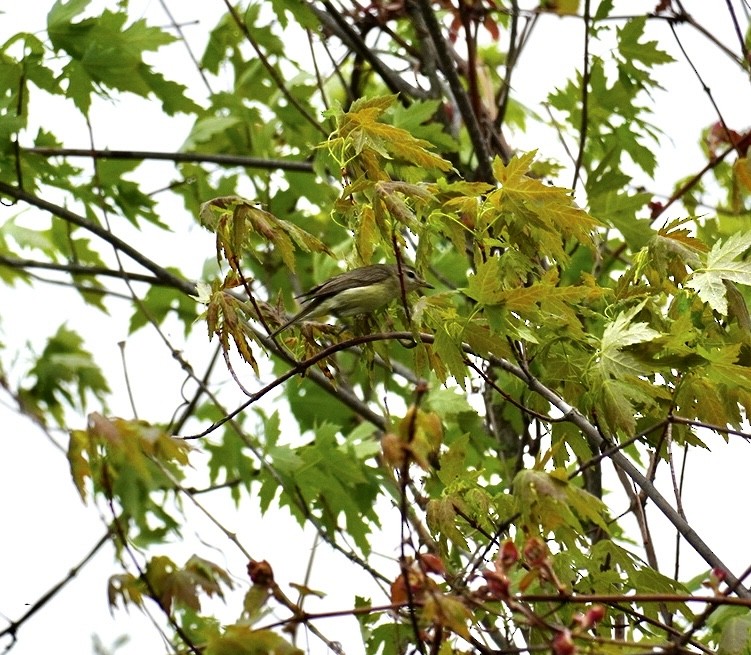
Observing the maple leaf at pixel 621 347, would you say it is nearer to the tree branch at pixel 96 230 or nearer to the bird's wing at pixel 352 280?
the bird's wing at pixel 352 280

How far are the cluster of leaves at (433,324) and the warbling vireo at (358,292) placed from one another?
0.09 m

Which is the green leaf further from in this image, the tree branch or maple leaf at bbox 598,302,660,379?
the tree branch

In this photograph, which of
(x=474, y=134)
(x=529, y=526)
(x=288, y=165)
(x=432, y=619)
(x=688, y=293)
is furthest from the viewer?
(x=288, y=165)

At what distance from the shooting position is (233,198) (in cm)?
314

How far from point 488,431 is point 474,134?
153 centimetres

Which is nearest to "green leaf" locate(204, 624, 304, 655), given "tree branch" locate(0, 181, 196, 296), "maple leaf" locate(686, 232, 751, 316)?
"maple leaf" locate(686, 232, 751, 316)

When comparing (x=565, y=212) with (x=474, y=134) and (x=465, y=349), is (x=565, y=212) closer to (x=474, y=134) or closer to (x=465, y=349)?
(x=465, y=349)

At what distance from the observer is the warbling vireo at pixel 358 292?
3670 mm

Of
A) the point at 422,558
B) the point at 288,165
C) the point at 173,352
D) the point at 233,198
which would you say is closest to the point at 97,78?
the point at 288,165

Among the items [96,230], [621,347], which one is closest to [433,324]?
[621,347]

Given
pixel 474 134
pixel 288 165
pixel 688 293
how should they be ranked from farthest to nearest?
pixel 288 165
pixel 474 134
pixel 688 293

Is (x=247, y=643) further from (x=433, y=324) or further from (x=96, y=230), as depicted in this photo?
(x=96, y=230)

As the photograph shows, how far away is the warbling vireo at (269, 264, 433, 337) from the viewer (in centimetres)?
367

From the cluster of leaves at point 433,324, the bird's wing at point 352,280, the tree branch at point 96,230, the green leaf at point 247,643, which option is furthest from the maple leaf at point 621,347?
the tree branch at point 96,230
